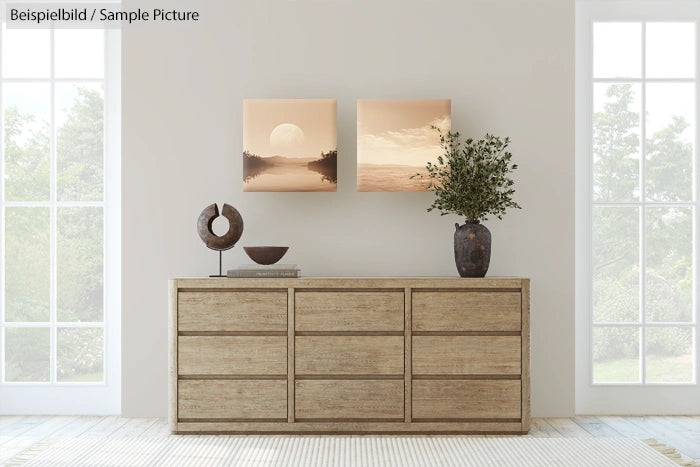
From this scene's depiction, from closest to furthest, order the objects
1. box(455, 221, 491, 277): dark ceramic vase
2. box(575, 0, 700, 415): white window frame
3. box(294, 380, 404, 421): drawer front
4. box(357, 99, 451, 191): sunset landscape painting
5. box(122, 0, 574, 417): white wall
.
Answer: box(294, 380, 404, 421): drawer front, box(455, 221, 491, 277): dark ceramic vase, box(357, 99, 451, 191): sunset landscape painting, box(122, 0, 574, 417): white wall, box(575, 0, 700, 415): white window frame

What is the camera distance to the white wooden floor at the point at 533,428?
3.46 m

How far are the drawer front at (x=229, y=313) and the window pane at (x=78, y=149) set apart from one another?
1045mm

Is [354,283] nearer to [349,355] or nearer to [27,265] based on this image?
[349,355]

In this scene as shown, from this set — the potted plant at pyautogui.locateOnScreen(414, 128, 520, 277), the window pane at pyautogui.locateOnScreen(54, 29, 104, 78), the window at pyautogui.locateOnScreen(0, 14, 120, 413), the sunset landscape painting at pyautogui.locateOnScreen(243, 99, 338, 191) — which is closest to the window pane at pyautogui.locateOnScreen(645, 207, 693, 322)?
the potted plant at pyautogui.locateOnScreen(414, 128, 520, 277)

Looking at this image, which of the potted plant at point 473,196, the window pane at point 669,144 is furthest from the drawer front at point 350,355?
the window pane at point 669,144

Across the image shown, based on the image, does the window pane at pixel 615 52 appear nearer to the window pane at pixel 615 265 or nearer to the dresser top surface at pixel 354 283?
the window pane at pixel 615 265

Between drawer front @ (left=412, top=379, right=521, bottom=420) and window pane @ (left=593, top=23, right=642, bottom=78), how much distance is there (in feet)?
6.20

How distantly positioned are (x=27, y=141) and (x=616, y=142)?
333 centimetres

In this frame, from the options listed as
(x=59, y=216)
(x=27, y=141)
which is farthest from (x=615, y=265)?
(x=27, y=141)

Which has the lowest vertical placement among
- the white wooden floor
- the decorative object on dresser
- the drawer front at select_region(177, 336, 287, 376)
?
the white wooden floor

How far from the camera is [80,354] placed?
402cm

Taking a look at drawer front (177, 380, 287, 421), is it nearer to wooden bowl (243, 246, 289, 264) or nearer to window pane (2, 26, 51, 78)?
wooden bowl (243, 246, 289, 264)

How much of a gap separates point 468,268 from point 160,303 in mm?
1653

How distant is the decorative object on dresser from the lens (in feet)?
11.8
